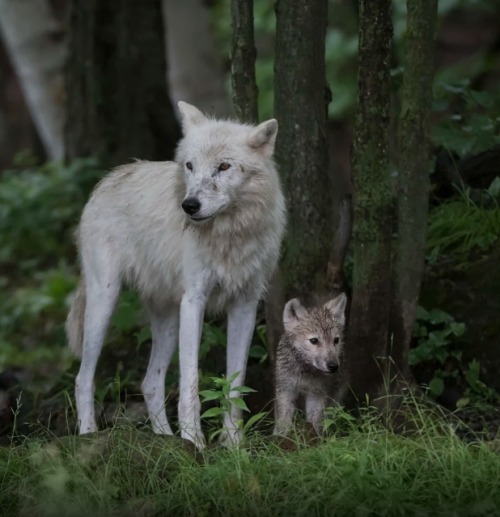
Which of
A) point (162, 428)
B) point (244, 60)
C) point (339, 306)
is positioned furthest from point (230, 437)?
point (244, 60)

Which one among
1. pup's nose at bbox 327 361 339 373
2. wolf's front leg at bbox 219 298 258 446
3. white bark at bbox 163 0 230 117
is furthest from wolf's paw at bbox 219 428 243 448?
white bark at bbox 163 0 230 117

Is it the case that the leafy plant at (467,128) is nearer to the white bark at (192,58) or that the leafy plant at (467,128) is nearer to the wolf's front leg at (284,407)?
the wolf's front leg at (284,407)

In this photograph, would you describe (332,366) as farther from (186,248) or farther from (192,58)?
(192,58)

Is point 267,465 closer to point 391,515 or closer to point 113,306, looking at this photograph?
point 391,515

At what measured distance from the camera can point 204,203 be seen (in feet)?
24.2

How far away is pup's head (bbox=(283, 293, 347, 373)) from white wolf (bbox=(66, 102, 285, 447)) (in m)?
0.28

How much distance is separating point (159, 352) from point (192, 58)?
10.4 metres

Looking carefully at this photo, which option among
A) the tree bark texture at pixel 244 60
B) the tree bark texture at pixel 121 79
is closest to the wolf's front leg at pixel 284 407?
the tree bark texture at pixel 244 60

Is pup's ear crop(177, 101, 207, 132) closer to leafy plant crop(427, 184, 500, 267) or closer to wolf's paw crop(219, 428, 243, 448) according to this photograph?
wolf's paw crop(219, 428, 243, 448)

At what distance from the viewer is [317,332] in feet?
25.4

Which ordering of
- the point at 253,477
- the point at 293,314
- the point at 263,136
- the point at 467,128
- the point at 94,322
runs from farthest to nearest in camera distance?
1. the point at 467,128
2. the point at 94,322
3. the point at 293,314
4. the point at 263,136
5. the point at 253,477

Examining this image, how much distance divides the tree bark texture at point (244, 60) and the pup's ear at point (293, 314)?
4.74 feet

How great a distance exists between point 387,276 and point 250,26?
1.96m

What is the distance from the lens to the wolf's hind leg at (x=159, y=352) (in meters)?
8.61
